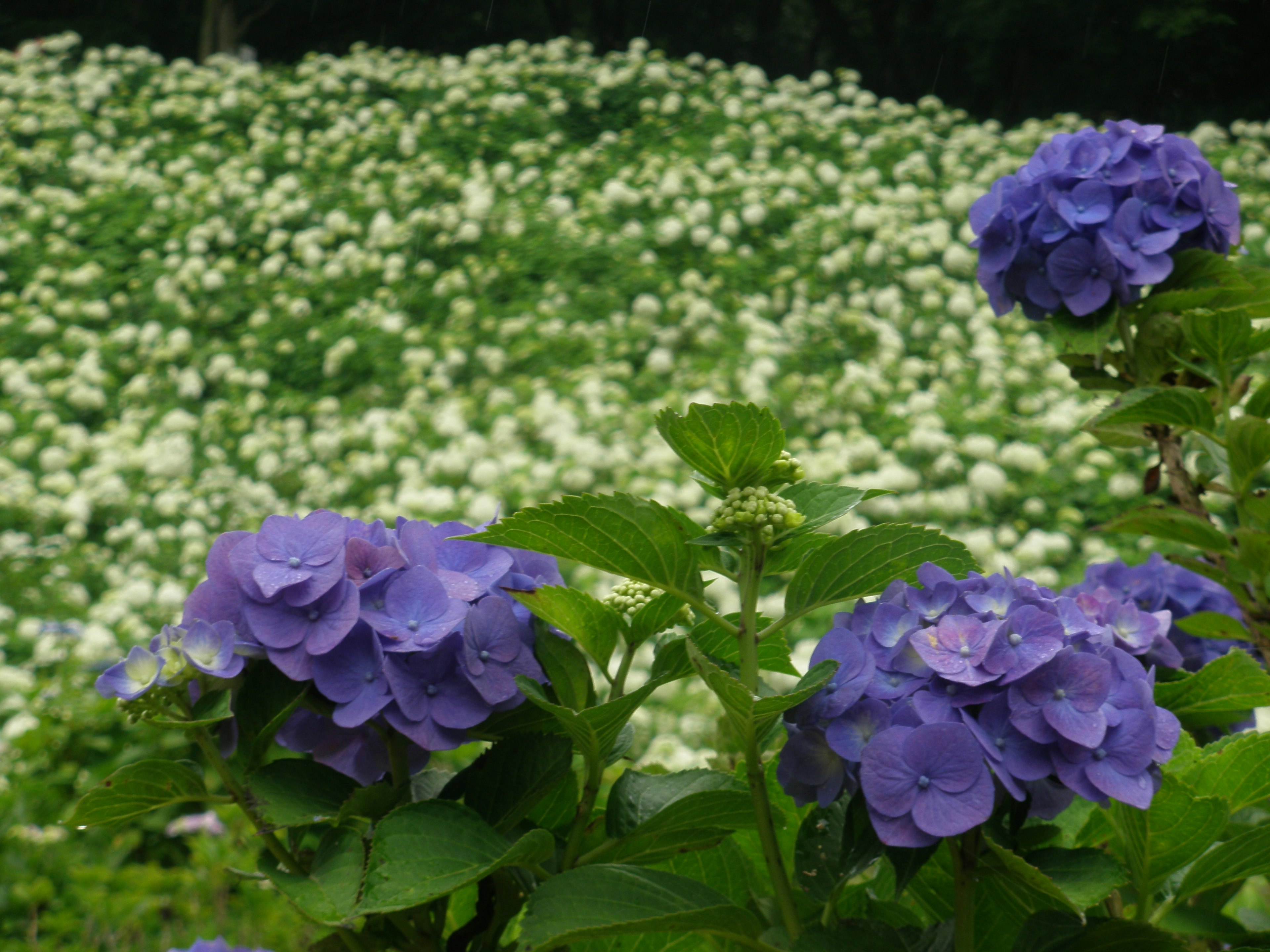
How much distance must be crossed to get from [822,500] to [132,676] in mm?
403

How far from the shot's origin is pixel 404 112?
6750 mm

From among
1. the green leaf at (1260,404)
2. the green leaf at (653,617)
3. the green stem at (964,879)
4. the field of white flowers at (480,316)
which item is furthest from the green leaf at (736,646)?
the field of white flowers at (480,316)

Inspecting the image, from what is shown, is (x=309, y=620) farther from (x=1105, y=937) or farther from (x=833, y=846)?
(x=1105, y=937)

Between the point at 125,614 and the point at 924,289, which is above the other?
the point at 924,289

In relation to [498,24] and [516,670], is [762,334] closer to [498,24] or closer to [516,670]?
[516,670]

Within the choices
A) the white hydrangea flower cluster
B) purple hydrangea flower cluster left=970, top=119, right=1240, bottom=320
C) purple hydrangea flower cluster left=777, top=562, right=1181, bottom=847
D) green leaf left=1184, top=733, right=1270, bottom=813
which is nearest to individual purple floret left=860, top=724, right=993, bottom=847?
purple hydrangea flower cluster left=777, top=562, right=1181, bottom=847

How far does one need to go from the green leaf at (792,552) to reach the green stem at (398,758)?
24 cm

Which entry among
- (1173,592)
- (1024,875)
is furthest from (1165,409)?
(1024,875)

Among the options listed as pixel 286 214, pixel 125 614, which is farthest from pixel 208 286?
pixel 125 614

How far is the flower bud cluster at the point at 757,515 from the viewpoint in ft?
1.82

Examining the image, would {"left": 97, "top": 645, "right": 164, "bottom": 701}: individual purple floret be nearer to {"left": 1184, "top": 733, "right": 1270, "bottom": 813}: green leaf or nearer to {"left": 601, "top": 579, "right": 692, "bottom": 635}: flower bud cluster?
{"left": 601, "top": 579, "right": 692, "bottom": 635}: flower bud cluster

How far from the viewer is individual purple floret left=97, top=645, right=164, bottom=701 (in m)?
0.57

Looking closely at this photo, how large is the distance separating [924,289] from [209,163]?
4274 millimetres

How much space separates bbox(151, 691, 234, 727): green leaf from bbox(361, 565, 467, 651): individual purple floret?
0.09 m
